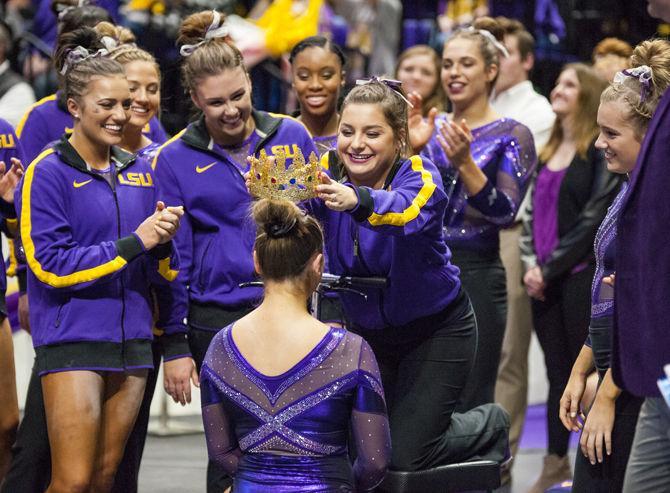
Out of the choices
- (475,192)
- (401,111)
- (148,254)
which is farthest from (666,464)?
(475,192)

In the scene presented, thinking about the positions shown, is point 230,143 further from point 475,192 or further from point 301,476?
point 301,476

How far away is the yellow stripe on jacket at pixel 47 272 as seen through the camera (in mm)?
3850

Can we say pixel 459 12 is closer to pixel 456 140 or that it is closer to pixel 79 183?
pixel 456 140

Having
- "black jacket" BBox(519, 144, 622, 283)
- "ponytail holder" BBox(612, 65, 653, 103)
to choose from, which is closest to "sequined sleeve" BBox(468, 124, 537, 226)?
"black jacket" BBox(519, 144, 622, 283)

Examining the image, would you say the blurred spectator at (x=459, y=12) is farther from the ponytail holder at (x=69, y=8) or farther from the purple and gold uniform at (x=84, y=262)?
the purple and gold uniform at (x=84, y=262)

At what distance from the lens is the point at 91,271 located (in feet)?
12.6

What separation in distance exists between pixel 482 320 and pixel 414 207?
1.39 metres

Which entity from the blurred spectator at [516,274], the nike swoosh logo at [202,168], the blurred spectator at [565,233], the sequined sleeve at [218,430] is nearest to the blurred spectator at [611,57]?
the blurred spectator at [516,274]

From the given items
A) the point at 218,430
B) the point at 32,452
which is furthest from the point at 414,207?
the point at 32,452

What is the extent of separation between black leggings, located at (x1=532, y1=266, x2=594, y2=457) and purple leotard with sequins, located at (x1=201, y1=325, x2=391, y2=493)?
8.35 ft

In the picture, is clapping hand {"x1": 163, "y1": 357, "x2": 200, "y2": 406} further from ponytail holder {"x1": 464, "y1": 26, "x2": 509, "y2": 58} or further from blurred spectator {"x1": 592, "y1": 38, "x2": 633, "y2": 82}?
blurred spectator {"x1": 592, "y1": 38, "x2": 633, "y2": 82}

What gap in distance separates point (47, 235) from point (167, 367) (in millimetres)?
659

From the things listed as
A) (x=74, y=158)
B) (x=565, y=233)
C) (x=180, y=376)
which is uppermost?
(x=74, y=158)

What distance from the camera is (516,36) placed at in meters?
6.57
